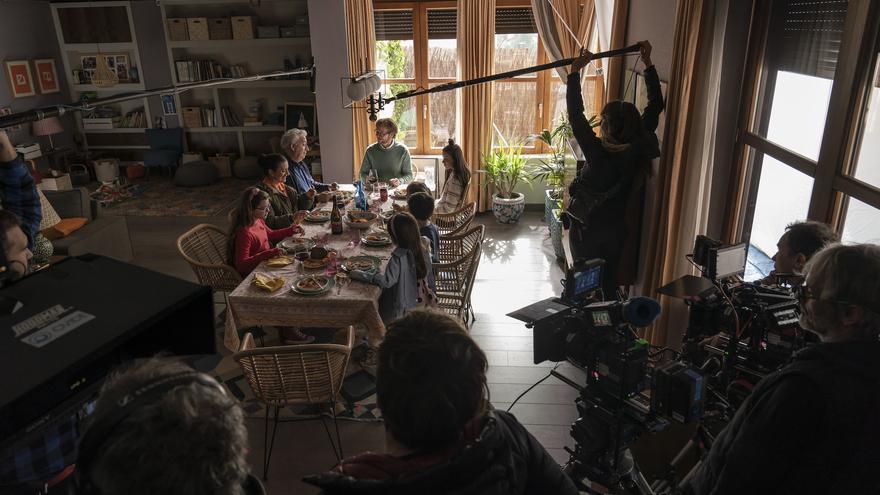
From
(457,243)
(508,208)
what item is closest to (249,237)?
(457,243)

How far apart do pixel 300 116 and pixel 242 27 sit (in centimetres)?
145

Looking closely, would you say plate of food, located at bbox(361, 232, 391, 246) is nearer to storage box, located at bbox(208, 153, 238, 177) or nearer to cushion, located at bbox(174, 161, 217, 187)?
cushion, located at bbox(174, 161, 217, 187)

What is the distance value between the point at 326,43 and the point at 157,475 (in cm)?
617

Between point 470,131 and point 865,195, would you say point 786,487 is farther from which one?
point 470,131

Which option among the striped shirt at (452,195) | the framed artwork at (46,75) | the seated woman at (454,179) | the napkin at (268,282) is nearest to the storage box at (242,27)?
the framed artwork at (46,75)

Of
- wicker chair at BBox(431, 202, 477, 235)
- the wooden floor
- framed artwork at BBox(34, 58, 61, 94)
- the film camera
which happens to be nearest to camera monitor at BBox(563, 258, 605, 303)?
the film camera

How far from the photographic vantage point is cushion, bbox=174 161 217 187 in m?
8.37

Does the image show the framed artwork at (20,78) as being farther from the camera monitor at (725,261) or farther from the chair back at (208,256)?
the camera monitor at (725,261)

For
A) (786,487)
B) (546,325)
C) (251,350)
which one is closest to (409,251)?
(251,350)

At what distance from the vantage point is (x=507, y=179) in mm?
6820

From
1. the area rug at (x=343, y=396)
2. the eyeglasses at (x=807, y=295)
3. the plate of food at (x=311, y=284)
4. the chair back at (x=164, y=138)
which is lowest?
the area rug at (x=343, y=396)

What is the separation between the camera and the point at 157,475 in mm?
774

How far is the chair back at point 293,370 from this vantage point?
2.67m

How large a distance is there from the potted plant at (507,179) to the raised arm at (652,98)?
3465 mm
